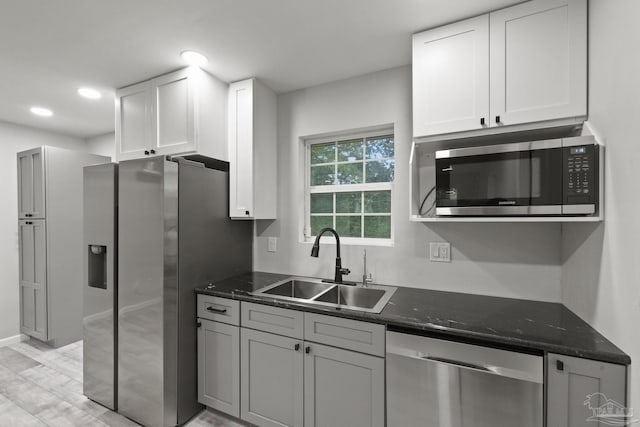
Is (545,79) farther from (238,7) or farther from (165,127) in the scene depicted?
(165,127)

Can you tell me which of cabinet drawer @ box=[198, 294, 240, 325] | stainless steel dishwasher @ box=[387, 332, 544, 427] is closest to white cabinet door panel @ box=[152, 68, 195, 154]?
cabinet drawer @ box=[198, 294, 240, 325]

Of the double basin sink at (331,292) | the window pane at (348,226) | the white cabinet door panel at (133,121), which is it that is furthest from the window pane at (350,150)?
the white cabinet door panel at (133,121)

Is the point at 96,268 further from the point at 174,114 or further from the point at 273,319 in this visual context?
the point at 273,319

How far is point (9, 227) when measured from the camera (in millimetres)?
3285

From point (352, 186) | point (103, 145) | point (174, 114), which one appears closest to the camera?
point (174, 114)

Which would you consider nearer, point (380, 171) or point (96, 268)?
point (96, 268)

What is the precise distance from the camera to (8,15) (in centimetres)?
152

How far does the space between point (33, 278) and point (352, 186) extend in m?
3.59

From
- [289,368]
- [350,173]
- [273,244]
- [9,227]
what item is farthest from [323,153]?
[9,227]

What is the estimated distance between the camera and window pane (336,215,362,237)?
2346 millimetres

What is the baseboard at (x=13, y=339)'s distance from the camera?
3.15 meters

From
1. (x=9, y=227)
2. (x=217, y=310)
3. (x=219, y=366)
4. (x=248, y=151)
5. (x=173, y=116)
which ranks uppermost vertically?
(x=173, y=116)

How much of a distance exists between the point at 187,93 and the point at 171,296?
1.43 meters

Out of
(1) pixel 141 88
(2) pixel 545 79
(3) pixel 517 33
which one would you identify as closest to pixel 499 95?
(2) pixel 545 79
